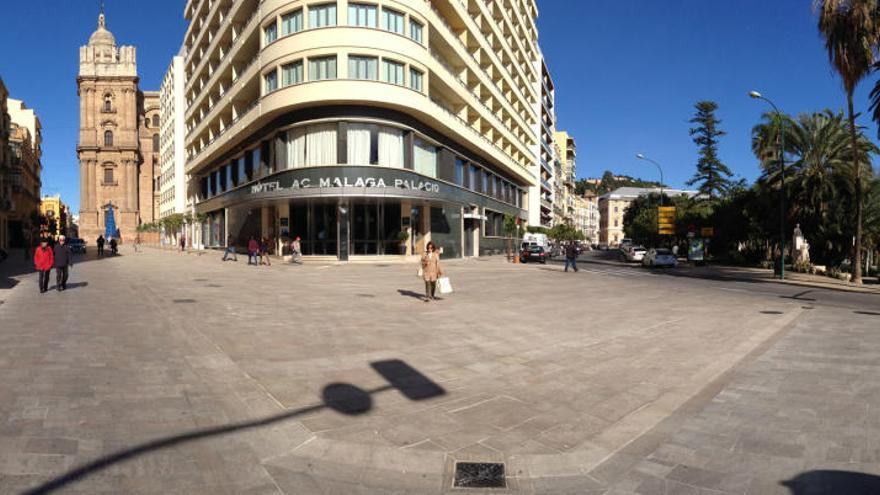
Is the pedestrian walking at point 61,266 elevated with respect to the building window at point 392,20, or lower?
lower

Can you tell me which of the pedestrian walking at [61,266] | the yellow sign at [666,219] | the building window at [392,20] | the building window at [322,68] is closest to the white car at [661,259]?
the yellow sign at [666,219]

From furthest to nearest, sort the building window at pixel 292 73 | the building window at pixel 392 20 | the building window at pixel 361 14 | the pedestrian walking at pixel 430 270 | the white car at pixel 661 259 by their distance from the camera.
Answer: the white car at pixel 661 259 → the building window at pixel 292 73 → the building window at pixel 392 20 → the building window at pixel 361 14 → the pedestrian walking at pixel 430 270

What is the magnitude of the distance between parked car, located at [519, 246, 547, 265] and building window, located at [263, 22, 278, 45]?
22747mm

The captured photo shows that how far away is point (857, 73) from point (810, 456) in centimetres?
2408

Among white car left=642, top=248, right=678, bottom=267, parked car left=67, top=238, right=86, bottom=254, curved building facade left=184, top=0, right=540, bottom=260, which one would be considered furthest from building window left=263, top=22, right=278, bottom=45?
parked car left=67, top=238, right=86, bottom=254

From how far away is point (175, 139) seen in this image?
208 feet

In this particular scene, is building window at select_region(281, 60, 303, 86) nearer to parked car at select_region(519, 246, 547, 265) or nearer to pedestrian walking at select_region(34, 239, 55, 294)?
pedestrian walking at select_region(34, 239, 55, 294)

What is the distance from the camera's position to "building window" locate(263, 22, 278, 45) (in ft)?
101

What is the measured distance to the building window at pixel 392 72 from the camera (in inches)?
1133

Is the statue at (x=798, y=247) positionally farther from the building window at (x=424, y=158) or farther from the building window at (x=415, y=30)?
the building window at (x=415, y=30)

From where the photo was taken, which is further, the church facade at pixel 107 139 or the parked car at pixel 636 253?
the church facade at pixel 107 139

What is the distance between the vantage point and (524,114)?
6066 centimetres

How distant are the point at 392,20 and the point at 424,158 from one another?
866cm

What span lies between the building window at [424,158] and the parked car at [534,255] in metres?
9.52
